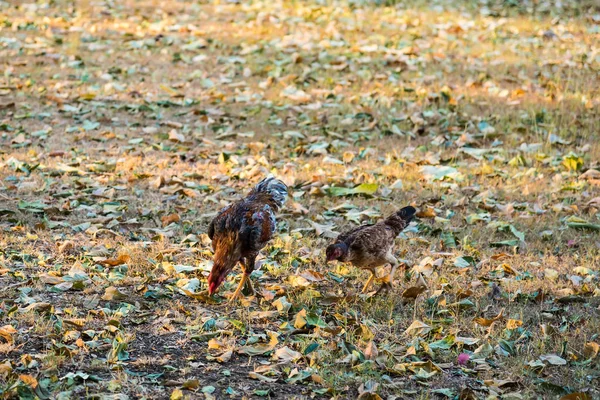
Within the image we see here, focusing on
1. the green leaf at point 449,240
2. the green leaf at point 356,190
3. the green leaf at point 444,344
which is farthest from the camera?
the green leaf at point 356,190

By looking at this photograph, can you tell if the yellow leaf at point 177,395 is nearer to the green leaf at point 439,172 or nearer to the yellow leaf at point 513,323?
the yellow leaf at point 513,323

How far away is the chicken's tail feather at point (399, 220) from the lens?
19.4 feet

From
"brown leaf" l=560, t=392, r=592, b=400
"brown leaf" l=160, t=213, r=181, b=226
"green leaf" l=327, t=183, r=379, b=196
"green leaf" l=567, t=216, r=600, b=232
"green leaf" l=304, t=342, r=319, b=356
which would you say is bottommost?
"green leaf" l=567, t=216, r=600, b=232

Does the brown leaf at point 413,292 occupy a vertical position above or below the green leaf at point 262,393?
below

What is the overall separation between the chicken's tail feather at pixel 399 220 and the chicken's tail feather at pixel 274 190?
2.64 ft

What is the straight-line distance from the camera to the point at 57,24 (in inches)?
538

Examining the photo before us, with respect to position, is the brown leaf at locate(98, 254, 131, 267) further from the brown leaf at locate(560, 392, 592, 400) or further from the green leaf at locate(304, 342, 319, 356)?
the brown leaf at locate(560, 392, 592, 400)

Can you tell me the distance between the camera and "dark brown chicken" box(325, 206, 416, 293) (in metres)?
5.46

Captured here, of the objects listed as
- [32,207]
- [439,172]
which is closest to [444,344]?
[439,172]

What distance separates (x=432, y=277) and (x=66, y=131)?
5.11m

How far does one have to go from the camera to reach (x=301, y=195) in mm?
7617

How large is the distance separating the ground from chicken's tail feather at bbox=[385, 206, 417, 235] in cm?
38

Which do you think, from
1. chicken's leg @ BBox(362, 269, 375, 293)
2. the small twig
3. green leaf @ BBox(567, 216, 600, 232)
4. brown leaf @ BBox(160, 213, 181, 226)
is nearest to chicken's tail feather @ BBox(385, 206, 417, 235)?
chicken's leg @ BBox(362, 269, 375, 293)

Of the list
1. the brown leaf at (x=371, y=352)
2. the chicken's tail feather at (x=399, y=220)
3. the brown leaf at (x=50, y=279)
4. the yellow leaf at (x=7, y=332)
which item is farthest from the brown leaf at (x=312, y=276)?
the yellow leaf at (x=7, y=332)
